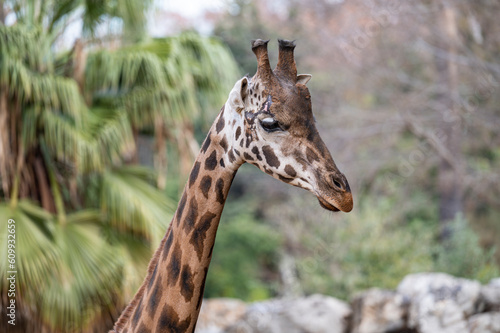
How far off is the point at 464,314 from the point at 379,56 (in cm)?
851

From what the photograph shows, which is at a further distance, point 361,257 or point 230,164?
point 361,257

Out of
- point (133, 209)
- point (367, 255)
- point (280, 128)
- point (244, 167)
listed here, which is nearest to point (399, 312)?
point (367, 255)

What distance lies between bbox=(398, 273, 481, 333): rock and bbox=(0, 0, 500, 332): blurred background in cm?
169

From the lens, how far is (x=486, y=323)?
20.2 feet

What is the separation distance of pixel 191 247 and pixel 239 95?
67 cm

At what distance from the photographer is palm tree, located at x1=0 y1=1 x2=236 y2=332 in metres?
5.22

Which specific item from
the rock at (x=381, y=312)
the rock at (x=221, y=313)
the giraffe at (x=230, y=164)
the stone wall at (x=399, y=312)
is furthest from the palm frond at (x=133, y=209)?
the rock at (x=221, y=313)

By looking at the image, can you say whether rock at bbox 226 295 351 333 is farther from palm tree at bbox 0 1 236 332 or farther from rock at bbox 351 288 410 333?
palm tree at bbox 0 1 236 332

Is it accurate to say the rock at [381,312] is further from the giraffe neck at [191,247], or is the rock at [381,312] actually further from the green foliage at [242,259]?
the green foliage at [242,259]

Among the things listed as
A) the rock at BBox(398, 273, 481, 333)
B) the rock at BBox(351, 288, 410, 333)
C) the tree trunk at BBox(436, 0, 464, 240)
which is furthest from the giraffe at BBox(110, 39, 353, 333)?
the tree trunk at BBox(436, 0, 464, 240)

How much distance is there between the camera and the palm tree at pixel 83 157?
5219 millimetres

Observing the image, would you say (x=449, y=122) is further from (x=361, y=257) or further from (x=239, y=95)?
(x=239, y=95)

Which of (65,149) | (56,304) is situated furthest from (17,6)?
(56,304)

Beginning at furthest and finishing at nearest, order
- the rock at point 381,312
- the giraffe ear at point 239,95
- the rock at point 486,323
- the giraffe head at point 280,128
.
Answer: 1. the rock at point 381,312
2. the rock at point 486,323
3. the giraffe ear at point 239,95
4. the giraffe head at point 280,128
